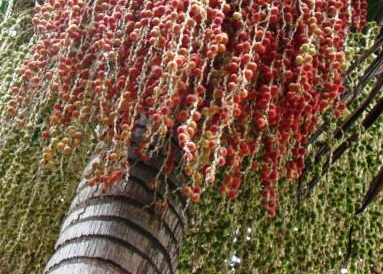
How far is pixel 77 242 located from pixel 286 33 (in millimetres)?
805

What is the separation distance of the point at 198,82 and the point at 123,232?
42 centimetres

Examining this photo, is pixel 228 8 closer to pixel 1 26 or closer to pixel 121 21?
pixel 121 21

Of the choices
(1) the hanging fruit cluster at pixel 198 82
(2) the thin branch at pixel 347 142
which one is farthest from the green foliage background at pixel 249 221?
(1) the hanging fruit cluster at pixel 198 82

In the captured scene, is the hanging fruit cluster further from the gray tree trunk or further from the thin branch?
the thin branch

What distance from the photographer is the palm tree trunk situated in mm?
1728

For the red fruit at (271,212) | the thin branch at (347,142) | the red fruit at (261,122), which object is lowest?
the red fruit at (271,212)

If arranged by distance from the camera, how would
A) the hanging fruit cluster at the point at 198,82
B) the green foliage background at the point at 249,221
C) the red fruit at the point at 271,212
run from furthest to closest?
1. the green foliage background at the point at 249,221
2. the red fruit at the point at 271,212
3. the hanging fruit cluster at the point at 198,82

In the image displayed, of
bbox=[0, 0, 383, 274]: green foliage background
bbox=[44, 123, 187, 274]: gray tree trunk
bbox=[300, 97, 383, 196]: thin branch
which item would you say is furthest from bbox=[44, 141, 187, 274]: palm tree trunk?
bbox=[300, 97, 383, 196]: thin branch

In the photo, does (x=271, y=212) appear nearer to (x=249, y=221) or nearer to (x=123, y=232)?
(x=249, y=221)

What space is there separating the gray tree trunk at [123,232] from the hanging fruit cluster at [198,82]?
0.07 meters

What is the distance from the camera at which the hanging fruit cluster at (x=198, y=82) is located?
172 centimetres

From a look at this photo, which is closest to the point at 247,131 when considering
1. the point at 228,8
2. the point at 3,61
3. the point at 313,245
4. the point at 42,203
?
the point at 228,8

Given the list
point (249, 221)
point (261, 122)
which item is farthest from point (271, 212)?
point (261, 122)

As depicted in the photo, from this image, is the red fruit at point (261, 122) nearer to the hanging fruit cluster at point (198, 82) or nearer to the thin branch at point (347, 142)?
the hanging fruit cluster at point (198, 82)
